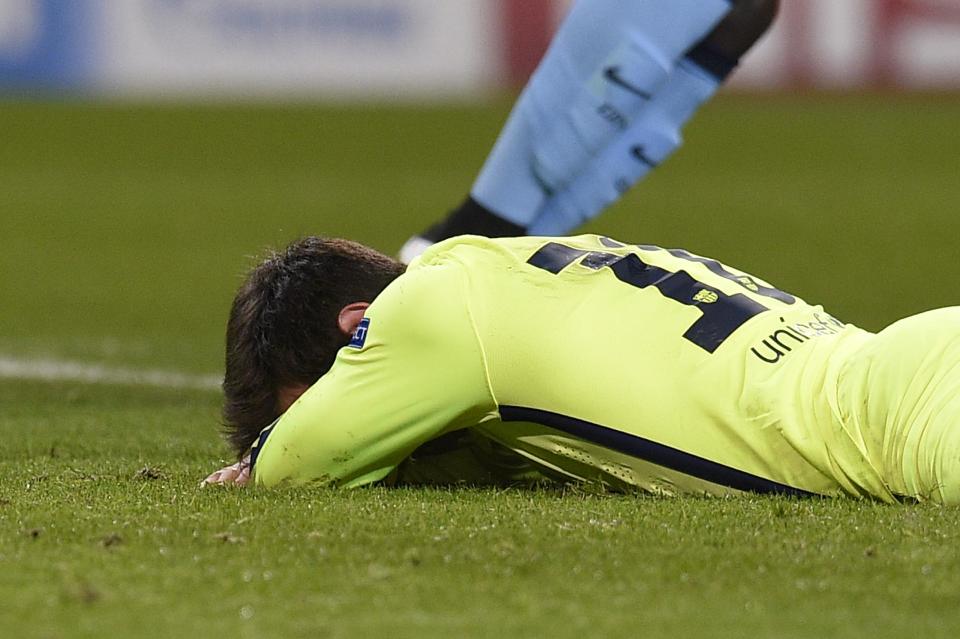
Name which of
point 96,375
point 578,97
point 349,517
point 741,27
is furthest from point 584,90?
point 349,517

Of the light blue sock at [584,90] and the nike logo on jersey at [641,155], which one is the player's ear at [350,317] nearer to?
the light blue sock at [584,90]

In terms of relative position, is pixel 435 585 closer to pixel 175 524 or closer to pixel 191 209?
pixel 175 524

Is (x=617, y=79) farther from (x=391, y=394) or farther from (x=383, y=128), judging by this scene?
(x=383, y=128)

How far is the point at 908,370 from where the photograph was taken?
114 inches

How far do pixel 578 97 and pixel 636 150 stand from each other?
0.78 feet

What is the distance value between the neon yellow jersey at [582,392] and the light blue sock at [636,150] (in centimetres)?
180

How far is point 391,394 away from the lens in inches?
113

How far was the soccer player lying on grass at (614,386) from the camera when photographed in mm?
2875

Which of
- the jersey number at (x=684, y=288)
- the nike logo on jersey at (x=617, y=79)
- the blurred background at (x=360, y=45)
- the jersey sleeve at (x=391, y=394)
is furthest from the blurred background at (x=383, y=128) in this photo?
the jersey sleeve at (x=391, y=394)

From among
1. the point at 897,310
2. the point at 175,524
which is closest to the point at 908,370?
the point at 175,524

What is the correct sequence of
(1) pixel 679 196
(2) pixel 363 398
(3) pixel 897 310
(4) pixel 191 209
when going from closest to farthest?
1. (2) pixel 363 398
2. (3) pixel 897 310
3. (4) pixel 191 209
4. (1) pixel 679 196

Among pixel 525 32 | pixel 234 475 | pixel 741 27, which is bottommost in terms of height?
pixel 525 32

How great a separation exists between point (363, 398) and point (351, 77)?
1293 centimetres

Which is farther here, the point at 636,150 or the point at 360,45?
the point at 360,45
